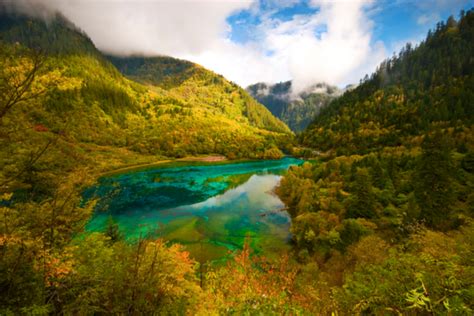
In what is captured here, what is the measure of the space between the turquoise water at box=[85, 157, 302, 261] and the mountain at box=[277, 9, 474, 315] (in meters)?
5.87

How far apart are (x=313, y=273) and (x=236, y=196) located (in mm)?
37493

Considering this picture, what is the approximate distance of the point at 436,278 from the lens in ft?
21.1

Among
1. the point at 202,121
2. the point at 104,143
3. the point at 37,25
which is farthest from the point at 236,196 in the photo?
the point at 37,25

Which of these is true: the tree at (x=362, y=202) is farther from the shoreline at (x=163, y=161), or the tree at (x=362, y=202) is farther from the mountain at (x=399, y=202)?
the shoreline at (x=163, y=161)

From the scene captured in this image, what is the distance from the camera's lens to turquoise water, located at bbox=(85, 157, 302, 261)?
3403 centimetres

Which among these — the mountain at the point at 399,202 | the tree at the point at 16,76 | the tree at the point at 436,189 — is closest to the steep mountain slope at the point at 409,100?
the mountain at the point at 399,202

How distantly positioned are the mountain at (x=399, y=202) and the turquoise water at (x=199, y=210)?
19.2 ft

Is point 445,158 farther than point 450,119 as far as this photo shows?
No

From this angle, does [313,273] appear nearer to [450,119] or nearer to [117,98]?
[450,119]

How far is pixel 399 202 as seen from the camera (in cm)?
3066

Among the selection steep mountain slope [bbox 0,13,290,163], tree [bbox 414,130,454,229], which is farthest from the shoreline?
tree [bbox 414,130,454,229]

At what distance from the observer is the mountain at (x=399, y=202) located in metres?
7.17

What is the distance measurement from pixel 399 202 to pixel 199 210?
37113 mm

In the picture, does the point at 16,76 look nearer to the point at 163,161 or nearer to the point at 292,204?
the point at 292,204
